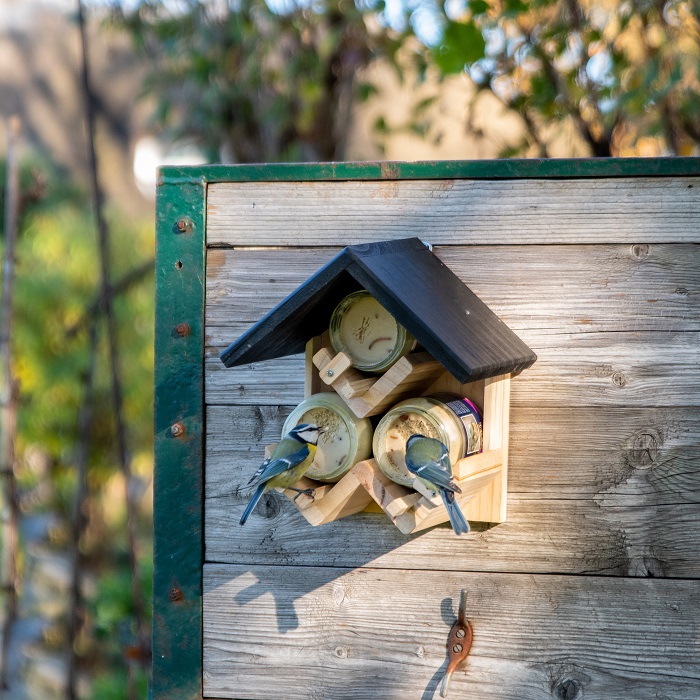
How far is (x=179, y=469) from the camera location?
1.90 meters

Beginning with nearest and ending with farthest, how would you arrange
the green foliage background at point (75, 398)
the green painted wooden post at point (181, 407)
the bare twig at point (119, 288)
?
the green painted wooden post at point (181, 407) < the bare twig at point (119, 288) < the green foliage background at point (75, 398)

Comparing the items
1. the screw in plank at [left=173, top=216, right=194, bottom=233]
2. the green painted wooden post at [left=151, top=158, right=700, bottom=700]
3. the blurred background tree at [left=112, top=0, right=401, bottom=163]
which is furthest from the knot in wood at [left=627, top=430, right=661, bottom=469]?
the blurred background tree at [left=112, top=0, right=401, bottom=163]

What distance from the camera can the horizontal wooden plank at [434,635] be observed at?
1764 millimetres

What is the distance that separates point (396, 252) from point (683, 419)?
26.7 inches

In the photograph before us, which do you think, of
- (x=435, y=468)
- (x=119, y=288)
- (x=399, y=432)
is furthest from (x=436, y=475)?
(x=119, y=288)

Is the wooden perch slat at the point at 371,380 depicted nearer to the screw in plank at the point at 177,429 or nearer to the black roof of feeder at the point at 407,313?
the black roof of feeder at the point at 407,313

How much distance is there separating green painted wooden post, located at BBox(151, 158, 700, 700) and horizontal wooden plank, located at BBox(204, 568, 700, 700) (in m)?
0.05

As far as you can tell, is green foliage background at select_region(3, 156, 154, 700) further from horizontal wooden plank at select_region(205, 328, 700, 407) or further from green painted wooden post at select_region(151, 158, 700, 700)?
horizontal wooden plank at select_region(205, 328, 700, 407)

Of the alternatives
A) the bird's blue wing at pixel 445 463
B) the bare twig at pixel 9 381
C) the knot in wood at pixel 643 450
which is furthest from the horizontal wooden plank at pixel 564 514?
the bare twig at pixel 9 381

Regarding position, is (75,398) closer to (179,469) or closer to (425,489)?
(179,469)

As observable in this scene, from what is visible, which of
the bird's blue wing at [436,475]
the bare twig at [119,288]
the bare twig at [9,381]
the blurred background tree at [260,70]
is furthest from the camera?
the blurred background tree at [260,70]

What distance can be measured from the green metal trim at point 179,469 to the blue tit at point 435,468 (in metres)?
0.58

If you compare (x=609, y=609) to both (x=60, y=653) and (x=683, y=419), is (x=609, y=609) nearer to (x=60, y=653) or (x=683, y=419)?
(x=683, y=419)

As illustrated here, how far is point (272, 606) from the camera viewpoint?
6.24 feet
